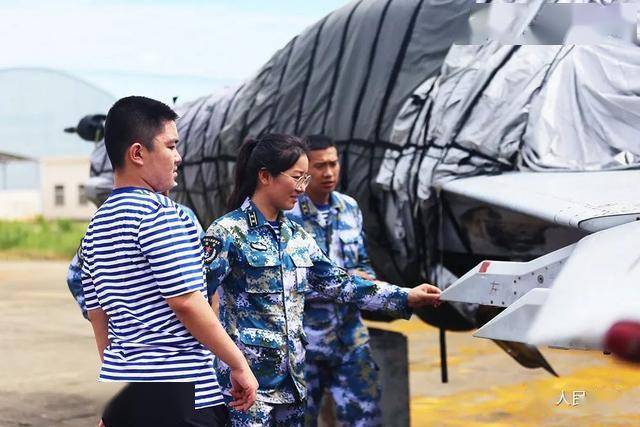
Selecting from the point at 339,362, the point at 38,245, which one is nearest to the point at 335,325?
the point at 339,362

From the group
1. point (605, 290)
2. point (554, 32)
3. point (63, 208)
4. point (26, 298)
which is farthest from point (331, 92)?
point (63, 208)

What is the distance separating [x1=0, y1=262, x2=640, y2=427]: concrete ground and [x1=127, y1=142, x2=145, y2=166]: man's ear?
3.89 meters

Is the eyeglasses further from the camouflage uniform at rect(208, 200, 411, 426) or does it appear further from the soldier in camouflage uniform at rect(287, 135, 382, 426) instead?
the soldier in camouflage uniform at rect(287, 135, 382, 426)

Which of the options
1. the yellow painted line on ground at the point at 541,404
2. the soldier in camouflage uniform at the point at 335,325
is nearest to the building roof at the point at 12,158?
the yellow painted line on ground at the point at 541,404

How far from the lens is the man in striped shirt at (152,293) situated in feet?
10.2

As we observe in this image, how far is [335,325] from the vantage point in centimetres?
511

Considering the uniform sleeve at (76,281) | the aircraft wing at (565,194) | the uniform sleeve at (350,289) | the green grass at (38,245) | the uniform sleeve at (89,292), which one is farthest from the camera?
the green grass at (38,245)

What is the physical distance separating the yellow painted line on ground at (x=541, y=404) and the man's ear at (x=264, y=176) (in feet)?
12.3

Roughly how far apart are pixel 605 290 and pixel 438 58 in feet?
10.0

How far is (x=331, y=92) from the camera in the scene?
636 centimetres

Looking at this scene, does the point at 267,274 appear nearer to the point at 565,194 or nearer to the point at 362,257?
the point at 565,194

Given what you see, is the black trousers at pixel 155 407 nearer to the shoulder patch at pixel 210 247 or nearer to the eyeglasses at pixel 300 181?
the shoulder patch at pixel 210 247

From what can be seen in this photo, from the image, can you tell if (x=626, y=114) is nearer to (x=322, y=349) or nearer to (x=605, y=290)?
(x=322, y=349)

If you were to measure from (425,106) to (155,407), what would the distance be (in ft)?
9.15
